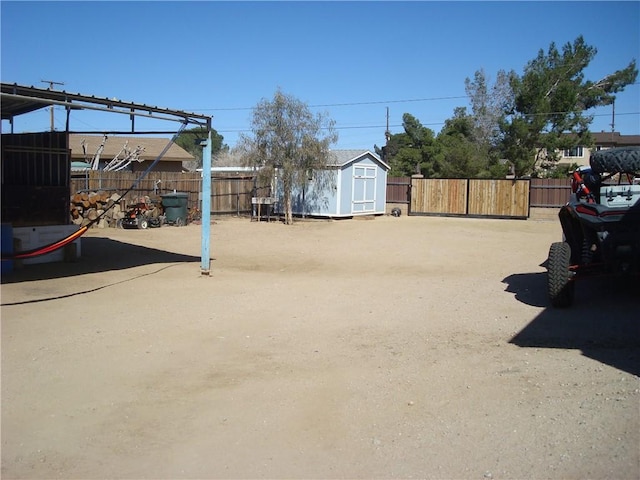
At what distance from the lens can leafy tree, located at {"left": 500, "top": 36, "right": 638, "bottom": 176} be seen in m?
36.5

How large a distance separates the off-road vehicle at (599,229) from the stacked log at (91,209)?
48.4 feet

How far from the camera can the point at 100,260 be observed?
44.2 ft

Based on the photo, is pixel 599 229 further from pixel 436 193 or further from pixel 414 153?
pixel 414 153

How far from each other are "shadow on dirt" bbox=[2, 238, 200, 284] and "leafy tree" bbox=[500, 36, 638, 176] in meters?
27.3

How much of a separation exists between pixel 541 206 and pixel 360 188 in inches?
374

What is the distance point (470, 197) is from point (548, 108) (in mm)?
9652

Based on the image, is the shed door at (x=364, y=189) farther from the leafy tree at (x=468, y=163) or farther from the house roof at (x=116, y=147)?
the house roof at (x=116, y=147)

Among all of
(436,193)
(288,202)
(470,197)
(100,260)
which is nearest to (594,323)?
(100,260)

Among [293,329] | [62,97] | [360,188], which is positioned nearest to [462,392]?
[293,329]

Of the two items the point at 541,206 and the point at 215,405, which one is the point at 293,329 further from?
the point at 541,206

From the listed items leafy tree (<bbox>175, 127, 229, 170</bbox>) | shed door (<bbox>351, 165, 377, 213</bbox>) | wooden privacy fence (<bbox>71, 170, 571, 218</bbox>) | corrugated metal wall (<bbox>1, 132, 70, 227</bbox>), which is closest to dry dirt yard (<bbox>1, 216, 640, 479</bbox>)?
corrugated metal wall (<bbox>1, 132, 70, 227</bbox>)


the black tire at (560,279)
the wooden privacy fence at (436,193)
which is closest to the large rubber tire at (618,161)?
the black tire at (560,279)

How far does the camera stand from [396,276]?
12172 mm

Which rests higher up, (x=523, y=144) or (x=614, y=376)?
(x=523, y=144)
